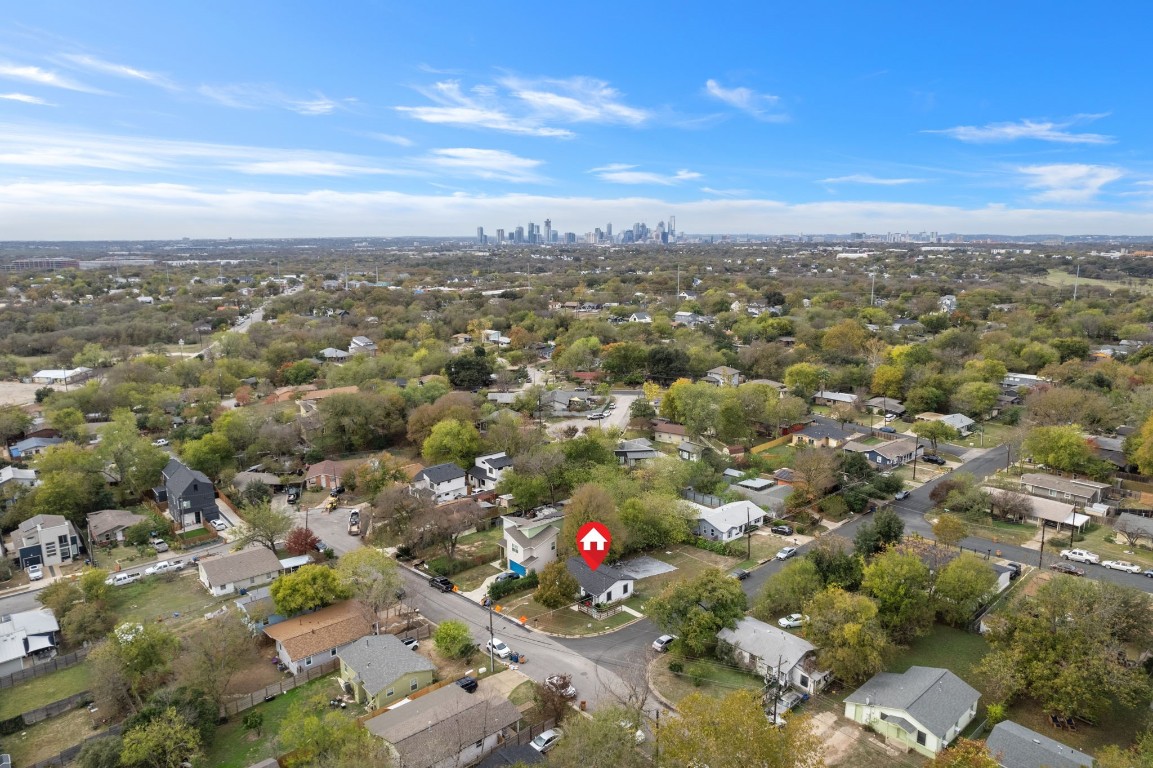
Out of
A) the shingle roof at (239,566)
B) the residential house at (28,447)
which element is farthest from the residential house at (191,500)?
the residential house at (28,447)

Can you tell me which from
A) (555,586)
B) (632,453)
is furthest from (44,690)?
(632,453)

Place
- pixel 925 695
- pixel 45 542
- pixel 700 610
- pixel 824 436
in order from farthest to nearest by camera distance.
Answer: pixel 824 436 → pixel 45 542 → pixel 700 610 → pixel 925 695

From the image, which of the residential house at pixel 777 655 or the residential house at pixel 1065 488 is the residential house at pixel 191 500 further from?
the residential house at pixel 1065 488

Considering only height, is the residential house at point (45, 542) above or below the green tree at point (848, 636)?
below

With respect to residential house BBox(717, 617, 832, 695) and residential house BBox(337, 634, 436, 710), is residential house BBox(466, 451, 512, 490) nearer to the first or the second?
residential house BBox(337, 634, 436, 710)

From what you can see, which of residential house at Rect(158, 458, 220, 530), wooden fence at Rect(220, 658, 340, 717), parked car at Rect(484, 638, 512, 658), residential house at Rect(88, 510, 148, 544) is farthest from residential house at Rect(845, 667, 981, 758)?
residential house at Rect(88, 510, 148, 544)

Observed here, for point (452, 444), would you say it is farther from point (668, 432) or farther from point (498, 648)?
point (498, 648)
